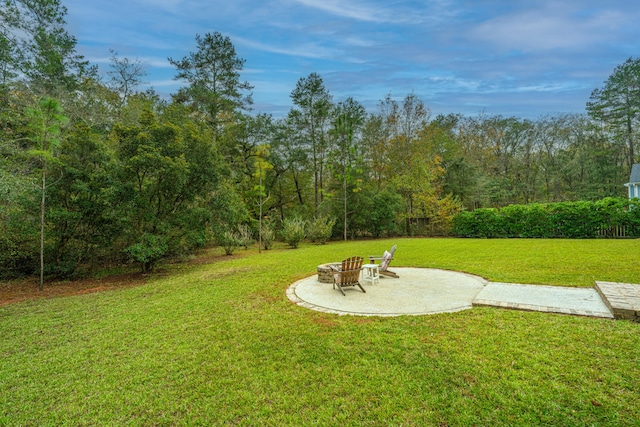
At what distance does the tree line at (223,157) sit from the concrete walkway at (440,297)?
5.76 meters

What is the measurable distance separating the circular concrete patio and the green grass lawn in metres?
0.36

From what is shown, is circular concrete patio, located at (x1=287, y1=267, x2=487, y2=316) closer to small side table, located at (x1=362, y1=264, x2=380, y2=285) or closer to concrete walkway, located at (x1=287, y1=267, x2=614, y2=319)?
concrete walkway, located at (x1=287, y1=267, x2=614, y2=319)

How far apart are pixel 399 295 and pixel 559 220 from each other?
14.6 meters

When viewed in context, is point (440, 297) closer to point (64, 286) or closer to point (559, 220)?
point (64, 286)

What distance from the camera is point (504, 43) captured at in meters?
10.2

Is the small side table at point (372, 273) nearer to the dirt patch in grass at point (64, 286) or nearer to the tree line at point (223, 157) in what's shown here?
the tree line at point (223, 157)

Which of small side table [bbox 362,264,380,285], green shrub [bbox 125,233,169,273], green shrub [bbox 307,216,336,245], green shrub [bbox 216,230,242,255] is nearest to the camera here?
small side table [bbox 362,264,380,285]

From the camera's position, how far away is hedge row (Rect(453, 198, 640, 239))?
43.7ft

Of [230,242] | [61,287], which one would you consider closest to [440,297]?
[61,287]

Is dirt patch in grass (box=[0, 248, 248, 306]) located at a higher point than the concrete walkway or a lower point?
lower

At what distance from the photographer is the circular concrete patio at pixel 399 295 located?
4715 millimetres

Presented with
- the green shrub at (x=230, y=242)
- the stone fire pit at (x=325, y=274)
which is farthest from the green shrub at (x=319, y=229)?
the stone fire pit at (x=325, y=274)

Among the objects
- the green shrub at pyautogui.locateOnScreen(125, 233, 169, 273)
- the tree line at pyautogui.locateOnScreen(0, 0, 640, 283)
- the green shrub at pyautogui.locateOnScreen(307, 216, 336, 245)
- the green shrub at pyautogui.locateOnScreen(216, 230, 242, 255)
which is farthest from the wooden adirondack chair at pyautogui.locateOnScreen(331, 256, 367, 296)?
the green shrub at pyautogui.locateOnScreen(307, 216, 336, 245)

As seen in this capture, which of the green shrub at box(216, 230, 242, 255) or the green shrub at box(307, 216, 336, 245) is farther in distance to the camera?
the green shrub at box(307, 216, 336, 245)
